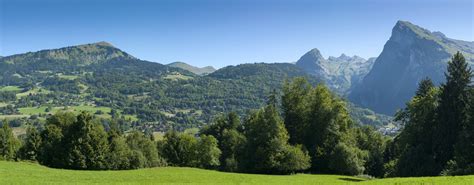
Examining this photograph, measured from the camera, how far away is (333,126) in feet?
255

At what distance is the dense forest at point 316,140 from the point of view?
63.1 metres

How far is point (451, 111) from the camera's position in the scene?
6341cm

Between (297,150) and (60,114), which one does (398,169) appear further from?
(60,114)

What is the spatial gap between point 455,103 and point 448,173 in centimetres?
1309

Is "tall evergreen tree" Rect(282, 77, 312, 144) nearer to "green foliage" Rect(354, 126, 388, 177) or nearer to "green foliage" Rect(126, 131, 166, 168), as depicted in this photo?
"green foliage" Rect(354, 126, 388, 177)

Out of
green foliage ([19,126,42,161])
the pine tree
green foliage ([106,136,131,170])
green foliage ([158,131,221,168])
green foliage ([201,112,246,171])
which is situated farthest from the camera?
green foliage ([158,131,221,168])

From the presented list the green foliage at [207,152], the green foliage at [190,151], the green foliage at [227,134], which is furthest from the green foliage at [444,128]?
the green foliage at [190,151]

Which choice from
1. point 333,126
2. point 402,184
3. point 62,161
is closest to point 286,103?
point 333,126

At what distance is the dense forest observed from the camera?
63.1m

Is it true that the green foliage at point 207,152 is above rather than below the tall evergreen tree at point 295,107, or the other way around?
below

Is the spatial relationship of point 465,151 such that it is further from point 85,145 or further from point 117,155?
point 117,155

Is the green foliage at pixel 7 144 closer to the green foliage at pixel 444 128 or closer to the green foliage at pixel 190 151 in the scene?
the green foliage at pixel 190 151

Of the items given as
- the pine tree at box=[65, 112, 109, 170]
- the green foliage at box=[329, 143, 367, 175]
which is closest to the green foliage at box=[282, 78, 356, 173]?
the green foliage at box=[329, 143, 367, 175]

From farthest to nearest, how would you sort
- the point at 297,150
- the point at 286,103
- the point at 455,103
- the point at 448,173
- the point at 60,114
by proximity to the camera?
the point at 60,114, the point at 286,103, the point at 297,150, the point at 455,103, the point at 448,173
